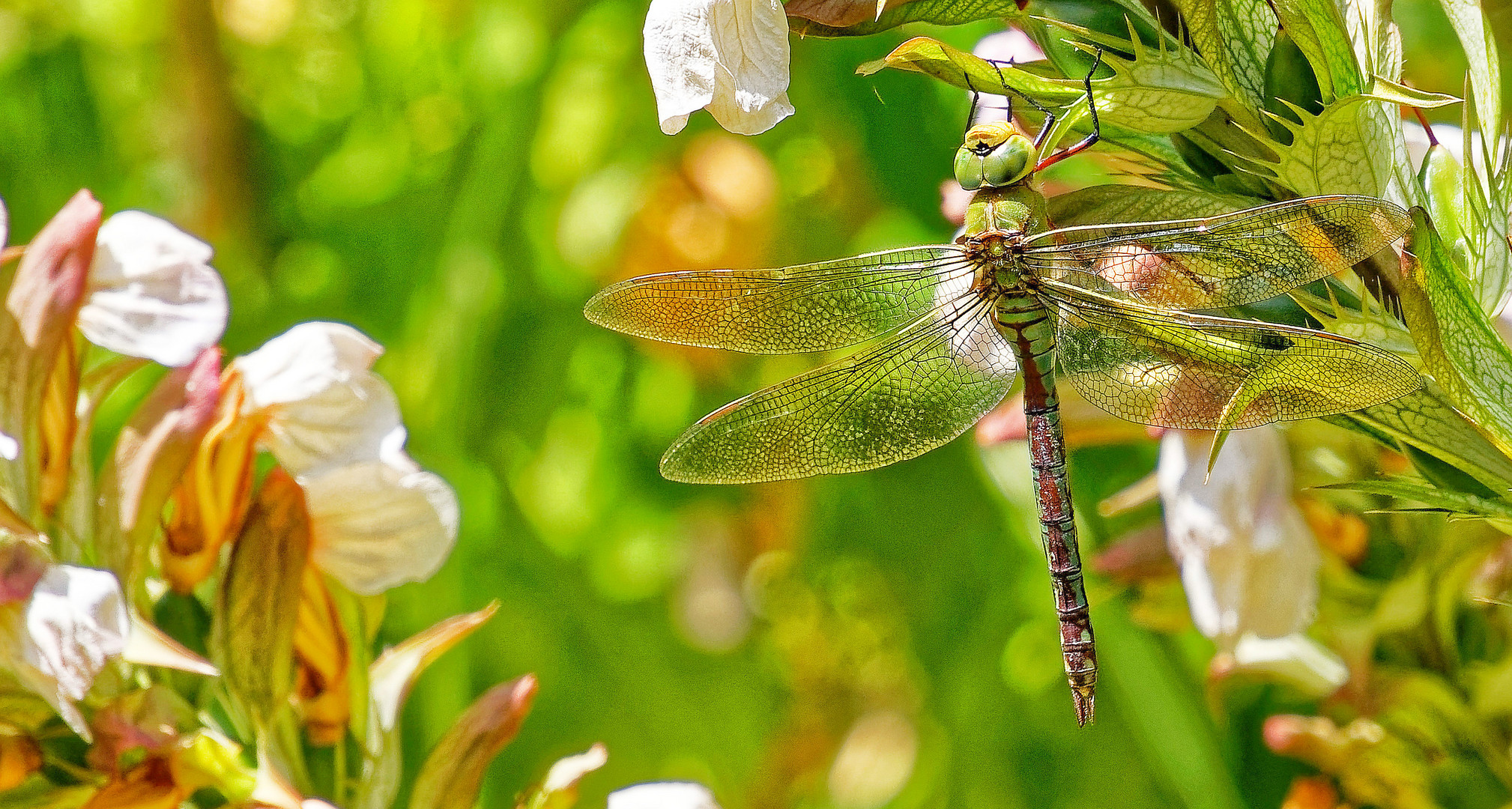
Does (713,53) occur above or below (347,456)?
above

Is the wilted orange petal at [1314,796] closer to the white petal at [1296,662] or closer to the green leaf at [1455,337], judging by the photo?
the white petal at [1296,662]

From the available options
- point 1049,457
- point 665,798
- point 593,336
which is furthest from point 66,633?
point 593,336

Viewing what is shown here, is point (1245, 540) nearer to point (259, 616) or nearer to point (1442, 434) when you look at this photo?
point (1442, 434)

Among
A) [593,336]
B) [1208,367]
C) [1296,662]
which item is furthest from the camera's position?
[593,336]

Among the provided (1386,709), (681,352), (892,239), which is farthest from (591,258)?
(1386,709)

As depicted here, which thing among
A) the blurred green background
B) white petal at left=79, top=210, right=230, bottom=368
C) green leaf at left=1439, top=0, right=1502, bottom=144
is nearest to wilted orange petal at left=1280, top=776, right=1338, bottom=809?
the blurred green background

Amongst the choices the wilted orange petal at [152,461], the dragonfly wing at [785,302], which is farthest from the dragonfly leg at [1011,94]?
the wilted orange petal at [152,461]

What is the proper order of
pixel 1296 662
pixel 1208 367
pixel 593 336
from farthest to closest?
pixel 593 336 < pixel 1296 662 < pixel 1208 367
